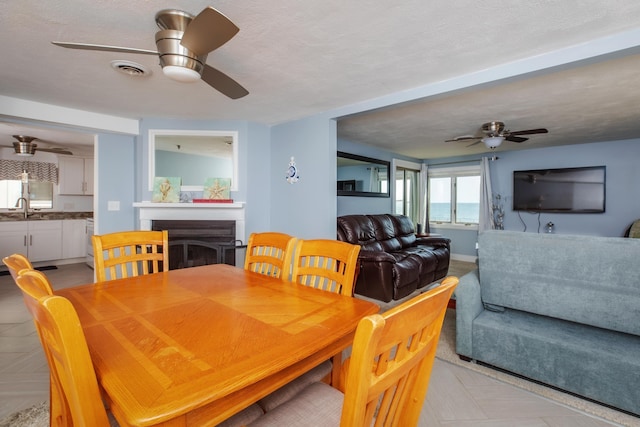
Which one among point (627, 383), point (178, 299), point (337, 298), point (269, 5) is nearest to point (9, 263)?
point (178, 299)

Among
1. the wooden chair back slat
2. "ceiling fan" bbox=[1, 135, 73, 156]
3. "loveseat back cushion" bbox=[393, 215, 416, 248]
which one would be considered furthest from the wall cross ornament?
"ceiling fan" bbox=[1, 135, 73, 156]

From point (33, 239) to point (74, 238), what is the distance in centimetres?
58

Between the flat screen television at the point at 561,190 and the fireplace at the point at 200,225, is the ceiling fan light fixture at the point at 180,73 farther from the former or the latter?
the flat screen television at the point at 561,190

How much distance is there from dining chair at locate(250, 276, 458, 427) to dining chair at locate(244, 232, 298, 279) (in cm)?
88

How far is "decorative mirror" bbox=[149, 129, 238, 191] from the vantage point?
3811 millimetres

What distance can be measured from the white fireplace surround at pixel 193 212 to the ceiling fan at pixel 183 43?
2.15 m

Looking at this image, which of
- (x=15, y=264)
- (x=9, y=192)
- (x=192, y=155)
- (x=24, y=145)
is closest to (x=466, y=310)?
(x=15, y=264)

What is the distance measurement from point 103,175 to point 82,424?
382 centimetres

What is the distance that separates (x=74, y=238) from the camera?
575cm

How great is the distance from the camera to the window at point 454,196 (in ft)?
21.2

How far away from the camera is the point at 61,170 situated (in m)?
5.77

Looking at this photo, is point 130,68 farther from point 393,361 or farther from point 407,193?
point 407,193

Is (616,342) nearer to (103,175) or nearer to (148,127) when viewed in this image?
(148,127)

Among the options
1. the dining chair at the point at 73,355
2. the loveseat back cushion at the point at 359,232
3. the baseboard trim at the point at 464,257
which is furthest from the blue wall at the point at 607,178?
the dining chair at the point at 73,355
